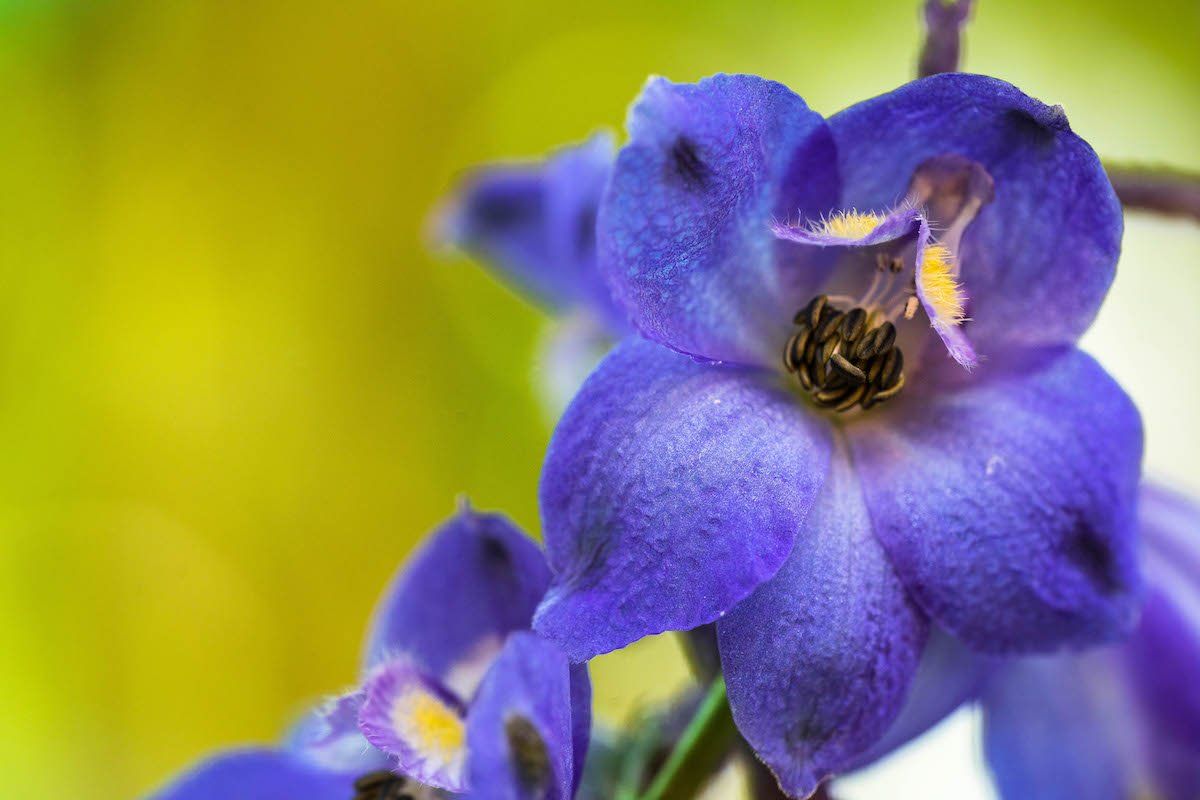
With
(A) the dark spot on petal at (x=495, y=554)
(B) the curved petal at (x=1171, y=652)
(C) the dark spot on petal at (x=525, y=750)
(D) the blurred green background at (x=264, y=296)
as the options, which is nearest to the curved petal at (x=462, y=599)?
(A) the dark spot on petal at (x=495, y=554)

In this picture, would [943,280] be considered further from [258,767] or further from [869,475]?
[258,767]

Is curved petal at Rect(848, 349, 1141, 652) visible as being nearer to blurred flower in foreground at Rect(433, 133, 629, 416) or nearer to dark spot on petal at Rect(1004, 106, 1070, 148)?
dark spot on petal at Rect(1004, 106, 1070, 148)

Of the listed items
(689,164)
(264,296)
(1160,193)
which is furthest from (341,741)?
(264,296)

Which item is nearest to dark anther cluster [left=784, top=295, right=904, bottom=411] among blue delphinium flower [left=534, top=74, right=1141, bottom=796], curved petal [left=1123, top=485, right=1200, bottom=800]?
blue delphinium flower [left=534, top=74, right=1141, bottom=796]

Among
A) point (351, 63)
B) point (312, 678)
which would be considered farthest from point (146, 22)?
point (312, 678)

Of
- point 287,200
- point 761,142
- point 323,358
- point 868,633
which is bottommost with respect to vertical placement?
point 323,358

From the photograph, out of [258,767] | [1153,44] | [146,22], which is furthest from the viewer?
[146,22]

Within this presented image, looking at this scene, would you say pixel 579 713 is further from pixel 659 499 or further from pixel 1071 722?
pixel 1071 722
